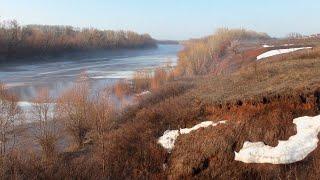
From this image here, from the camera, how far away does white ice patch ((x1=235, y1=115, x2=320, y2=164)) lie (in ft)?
35.6

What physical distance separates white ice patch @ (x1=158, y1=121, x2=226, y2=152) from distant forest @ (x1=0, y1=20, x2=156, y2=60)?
1698 inches

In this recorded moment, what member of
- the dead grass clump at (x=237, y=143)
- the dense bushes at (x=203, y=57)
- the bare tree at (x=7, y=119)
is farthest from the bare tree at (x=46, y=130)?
the dense bushes at (x=203, y=57)

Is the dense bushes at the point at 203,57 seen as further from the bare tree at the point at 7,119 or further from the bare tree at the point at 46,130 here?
the bare tree at the point at 7,119

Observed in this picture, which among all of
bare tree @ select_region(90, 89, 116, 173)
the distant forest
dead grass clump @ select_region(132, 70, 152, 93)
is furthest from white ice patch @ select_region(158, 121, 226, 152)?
the distant forest

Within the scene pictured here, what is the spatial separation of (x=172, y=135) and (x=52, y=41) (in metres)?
54.9

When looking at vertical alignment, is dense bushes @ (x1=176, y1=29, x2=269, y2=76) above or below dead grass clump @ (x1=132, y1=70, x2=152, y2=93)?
above

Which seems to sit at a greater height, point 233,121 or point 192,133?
point 233,121

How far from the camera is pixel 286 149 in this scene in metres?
11.1

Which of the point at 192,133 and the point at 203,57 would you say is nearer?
the point at 192,133

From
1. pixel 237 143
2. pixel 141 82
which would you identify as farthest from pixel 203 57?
pixel 237 143

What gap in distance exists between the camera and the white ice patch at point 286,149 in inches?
427

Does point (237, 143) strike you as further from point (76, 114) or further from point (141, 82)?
point (141, 82)

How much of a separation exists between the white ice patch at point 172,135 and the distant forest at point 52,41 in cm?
4314

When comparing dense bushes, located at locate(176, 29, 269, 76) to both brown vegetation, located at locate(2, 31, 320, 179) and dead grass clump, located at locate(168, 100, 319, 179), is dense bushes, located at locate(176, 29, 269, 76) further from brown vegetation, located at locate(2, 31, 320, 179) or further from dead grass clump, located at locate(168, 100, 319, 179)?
dead grass clump, located at locate(168, 100, 319, 179)
